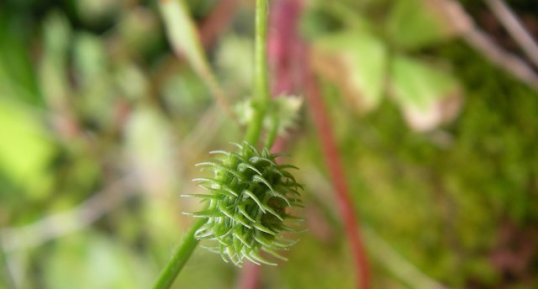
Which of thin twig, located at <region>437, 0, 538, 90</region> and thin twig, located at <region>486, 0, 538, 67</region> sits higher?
thin twig, located at <region>486, 0, 538, 67</region>

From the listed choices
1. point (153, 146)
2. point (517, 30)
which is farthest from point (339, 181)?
point (153, 146)

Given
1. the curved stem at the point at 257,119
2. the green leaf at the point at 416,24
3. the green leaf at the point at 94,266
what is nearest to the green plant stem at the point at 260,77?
the curved stem at the point at 257,119

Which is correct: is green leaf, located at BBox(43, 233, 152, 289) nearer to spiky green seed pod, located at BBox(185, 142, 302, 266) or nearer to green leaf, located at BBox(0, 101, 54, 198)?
green leaf, located at BBox(0, 101, 54, 198)

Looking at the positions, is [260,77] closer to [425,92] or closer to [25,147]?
[425,92]

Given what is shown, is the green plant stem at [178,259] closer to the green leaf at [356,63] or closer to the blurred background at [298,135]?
the blurred background at [298,135]

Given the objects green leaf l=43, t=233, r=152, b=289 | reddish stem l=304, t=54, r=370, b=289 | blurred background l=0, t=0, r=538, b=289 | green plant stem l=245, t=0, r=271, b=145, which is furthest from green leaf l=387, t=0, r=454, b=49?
green leaf l=43, t=233, r=152, b=289

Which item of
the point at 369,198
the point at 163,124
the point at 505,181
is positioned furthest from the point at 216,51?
the point at 505,181
